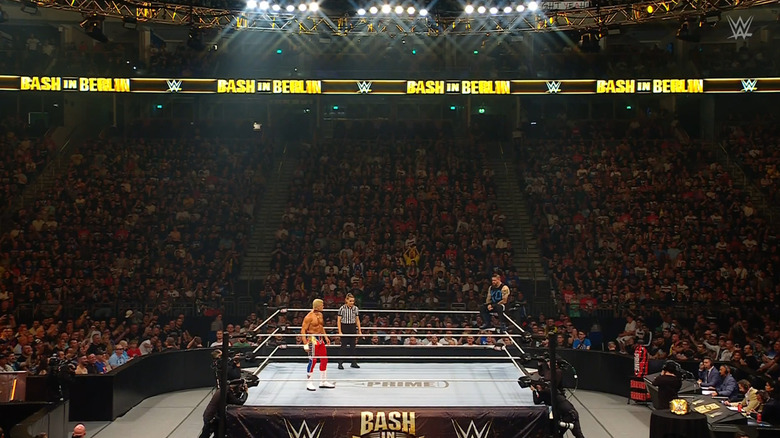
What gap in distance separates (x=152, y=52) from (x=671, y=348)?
19.4m

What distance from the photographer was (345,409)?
33.9 feet

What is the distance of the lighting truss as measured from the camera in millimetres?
17203

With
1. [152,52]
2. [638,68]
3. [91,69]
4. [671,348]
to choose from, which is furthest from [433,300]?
[152,52]

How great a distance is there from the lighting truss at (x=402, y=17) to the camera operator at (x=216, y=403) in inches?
398

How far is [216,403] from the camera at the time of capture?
1002 cm

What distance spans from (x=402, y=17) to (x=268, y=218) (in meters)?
7.52

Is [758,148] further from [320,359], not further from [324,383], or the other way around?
[324,383]

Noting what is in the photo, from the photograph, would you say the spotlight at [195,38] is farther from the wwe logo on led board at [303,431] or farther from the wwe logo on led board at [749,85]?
the wwe logo on led board at [749,85]

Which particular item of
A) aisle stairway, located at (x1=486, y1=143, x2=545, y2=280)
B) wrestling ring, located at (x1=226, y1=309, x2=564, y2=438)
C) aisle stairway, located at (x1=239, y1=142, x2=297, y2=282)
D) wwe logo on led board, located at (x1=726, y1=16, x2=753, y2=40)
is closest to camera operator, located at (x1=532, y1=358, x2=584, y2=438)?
wrestling ring, located at (x1=226, y1=309, x2=564, y2=438)

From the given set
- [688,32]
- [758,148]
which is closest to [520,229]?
[688,32]

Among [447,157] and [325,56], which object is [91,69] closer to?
[325,56]

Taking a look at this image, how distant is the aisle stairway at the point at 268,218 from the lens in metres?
21.3

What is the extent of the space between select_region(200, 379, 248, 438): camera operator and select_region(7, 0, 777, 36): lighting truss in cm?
1011

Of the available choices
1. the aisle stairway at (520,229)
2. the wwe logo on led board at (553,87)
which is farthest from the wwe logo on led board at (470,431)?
the wwe logo on led board at (553,87)
